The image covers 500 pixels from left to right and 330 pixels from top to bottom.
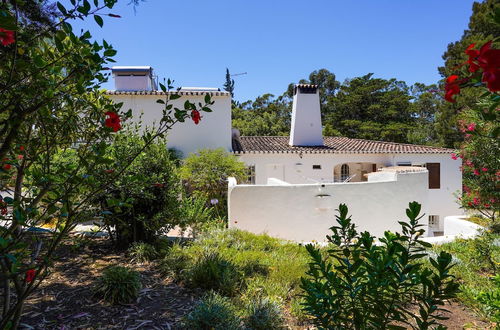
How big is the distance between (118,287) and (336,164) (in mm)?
15310

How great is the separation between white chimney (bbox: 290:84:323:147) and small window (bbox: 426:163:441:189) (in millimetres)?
6996

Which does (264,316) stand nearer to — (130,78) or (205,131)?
(205,131)

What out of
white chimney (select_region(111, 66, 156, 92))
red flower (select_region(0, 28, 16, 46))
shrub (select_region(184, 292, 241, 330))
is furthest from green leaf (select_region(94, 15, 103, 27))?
white chimney (select_region(111, 66, 156, 92))

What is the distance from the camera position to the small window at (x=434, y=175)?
18109mm

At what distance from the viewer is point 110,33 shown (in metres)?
3.03

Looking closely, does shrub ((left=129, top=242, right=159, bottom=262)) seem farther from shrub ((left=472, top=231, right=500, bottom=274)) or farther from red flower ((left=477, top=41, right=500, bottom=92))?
shrub ((left=472, top=231, right=500, bottom=274))

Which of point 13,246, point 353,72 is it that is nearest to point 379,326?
point 13,246

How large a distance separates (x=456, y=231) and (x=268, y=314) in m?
8.68

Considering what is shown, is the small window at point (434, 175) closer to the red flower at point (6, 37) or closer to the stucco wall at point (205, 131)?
the stucco wall at point (205, 131)

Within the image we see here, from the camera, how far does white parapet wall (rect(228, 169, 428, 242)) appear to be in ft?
28.2

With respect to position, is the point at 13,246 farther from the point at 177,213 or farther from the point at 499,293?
the point at 177,213

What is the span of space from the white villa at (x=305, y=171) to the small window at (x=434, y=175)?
6 centimetres

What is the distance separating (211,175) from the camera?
10938mm

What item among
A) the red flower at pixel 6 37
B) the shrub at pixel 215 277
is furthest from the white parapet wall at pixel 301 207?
the red flower at pixel 6 37
